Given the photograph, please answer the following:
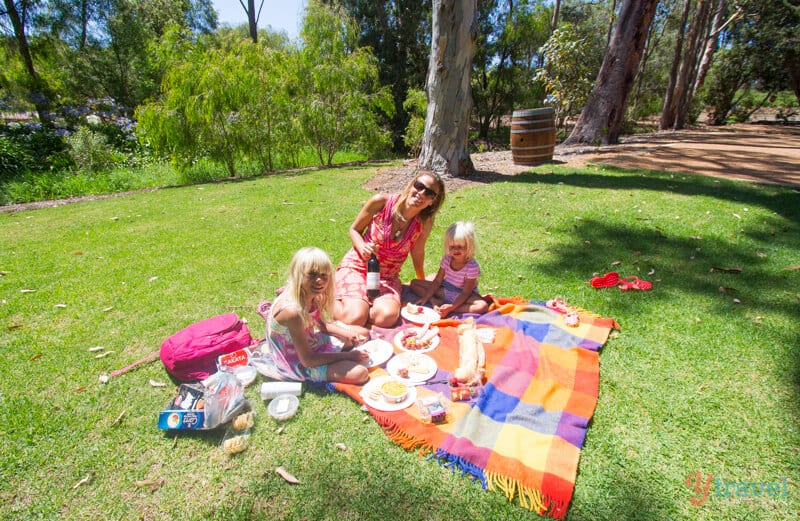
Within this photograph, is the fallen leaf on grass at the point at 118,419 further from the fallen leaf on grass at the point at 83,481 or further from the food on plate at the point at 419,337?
the food on plate at the point at 419,337

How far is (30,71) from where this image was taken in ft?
54.4

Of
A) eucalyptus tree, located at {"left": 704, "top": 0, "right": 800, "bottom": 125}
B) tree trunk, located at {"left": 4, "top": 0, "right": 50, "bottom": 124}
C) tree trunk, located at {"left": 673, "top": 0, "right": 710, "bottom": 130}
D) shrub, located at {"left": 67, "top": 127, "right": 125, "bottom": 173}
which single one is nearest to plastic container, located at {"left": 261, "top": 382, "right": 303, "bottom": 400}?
shrub, located at {"left": 67, "top": 127, "right": 125, "bottom": 173}

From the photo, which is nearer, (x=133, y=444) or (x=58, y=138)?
(x=133, y=444)

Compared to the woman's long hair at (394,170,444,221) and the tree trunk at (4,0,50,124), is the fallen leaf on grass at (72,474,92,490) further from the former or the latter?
the tree trunk at (4,0,50,124)

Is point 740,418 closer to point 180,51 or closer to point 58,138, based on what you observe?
point 180,51

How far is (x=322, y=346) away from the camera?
10.2 feet

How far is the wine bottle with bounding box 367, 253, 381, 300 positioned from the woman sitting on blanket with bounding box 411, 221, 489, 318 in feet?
1.46

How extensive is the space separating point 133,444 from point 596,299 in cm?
412

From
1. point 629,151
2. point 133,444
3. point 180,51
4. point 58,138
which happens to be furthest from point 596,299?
point 58,138

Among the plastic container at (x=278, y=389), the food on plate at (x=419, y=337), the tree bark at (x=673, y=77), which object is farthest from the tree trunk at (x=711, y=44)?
the plastic container at (x=278, y=389)

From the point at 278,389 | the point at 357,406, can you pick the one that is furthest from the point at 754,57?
the point at 278,389

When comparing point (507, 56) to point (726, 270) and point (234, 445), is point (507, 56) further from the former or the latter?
point (234, 445)

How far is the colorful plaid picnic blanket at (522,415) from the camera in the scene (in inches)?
84.2

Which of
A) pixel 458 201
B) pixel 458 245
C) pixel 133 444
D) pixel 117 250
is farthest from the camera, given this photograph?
pixel 458 201
